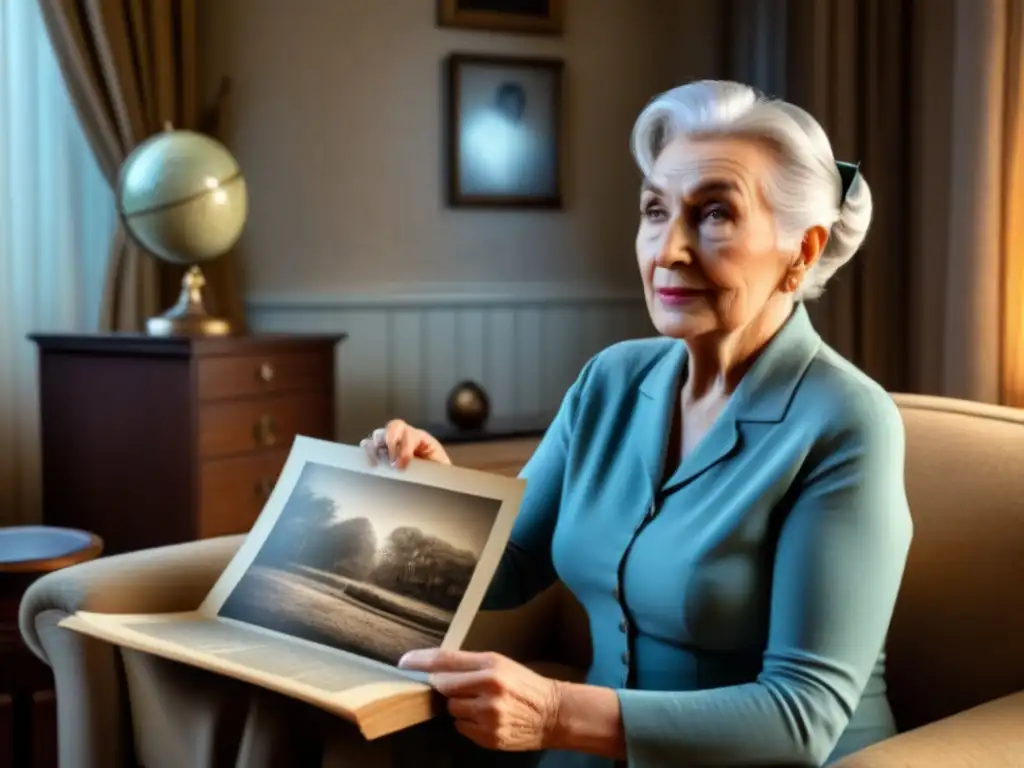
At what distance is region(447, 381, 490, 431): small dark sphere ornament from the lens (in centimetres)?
292

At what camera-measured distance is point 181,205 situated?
2.36m

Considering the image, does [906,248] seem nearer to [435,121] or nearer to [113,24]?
[435,121]

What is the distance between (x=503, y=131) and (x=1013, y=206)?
4.41ft

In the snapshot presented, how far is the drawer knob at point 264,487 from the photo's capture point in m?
2.42

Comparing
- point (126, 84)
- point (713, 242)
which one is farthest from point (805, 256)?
point (126, 84)

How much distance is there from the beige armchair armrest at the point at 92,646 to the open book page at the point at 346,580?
0.09 metres

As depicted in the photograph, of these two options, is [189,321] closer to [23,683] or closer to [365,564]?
[23,683]

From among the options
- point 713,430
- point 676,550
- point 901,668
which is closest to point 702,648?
point 676,550

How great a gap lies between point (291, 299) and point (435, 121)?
1.96 feet

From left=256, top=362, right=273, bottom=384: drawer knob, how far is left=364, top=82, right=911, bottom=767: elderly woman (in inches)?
44.6

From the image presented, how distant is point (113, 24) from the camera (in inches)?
103

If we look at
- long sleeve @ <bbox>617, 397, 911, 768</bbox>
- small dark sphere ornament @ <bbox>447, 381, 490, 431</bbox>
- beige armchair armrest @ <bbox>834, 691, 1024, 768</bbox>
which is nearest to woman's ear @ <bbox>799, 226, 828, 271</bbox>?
long sleeve @ <bbox>617, 397, 911, 768</bbox>

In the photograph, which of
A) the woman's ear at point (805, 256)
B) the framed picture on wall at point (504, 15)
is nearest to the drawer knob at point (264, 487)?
the framed picture on wall at point (504, 15)

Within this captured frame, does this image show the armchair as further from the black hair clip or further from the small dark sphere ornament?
the small dark sphere ornament
